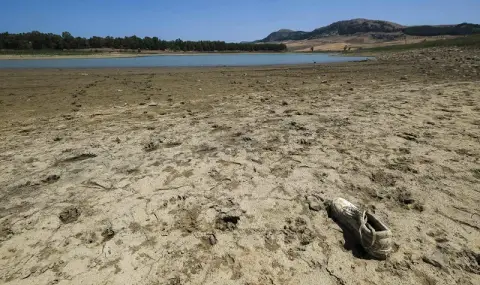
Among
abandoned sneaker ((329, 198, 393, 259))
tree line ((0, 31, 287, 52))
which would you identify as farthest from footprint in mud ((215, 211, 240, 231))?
tree line ((0, 31, 287, 52))

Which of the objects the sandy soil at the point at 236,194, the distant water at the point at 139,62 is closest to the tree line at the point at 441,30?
the distant water at the point at 139,62

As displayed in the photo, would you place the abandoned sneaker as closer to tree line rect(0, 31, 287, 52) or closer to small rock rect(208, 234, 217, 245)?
small rock rect(208, 234, 217, 245)

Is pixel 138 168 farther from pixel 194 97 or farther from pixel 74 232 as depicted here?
pixel 194 97

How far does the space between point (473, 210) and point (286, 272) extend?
219cm

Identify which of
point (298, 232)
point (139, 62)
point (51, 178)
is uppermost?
point (139, 62)

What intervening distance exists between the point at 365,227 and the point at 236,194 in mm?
1460

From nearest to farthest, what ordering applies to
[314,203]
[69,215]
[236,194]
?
1. [69,215]
2. [314,203]
3. [236,194]

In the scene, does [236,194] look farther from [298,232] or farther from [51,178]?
[51,178]

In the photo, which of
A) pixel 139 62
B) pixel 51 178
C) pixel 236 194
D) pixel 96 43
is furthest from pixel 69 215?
pixel 96 43

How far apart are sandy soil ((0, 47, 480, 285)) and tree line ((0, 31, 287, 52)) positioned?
67931 mm

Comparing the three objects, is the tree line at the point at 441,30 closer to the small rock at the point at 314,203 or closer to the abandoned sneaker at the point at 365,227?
the small rock at the point at 314,203

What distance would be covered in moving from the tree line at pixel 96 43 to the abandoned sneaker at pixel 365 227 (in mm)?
73447

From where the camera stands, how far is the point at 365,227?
8.42 ft

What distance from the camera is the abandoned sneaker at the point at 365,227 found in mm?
2426
